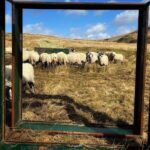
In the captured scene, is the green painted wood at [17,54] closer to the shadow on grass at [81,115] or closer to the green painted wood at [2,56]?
the green painted wood at [2,56]

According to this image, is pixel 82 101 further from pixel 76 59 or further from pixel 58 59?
pixel 76 59

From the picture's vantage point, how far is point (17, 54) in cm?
855

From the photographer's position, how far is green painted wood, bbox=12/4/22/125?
821 centimetres

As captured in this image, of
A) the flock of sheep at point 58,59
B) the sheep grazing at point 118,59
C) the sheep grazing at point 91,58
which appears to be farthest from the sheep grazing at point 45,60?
the sheep grazing at point 118,59

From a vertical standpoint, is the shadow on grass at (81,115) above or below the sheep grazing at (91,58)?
below

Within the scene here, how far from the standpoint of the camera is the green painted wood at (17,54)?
821 centimetres

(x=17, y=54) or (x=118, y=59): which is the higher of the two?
(x=17, y=54)

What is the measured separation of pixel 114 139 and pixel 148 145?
3.23 feet

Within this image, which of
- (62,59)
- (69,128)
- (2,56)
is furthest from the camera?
(62,59)

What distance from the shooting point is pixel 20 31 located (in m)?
8.62

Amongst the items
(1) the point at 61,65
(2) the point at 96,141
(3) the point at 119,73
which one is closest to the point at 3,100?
(2) the point at 96,141

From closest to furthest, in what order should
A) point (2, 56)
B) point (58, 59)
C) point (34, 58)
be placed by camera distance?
point (2, 56) → point (34, 58) → point (58, 59)

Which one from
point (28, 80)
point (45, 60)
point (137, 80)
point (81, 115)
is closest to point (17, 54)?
point (81, 115)

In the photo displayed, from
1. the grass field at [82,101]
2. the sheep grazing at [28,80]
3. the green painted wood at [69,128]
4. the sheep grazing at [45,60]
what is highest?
the sheep grazing at [45,60]
